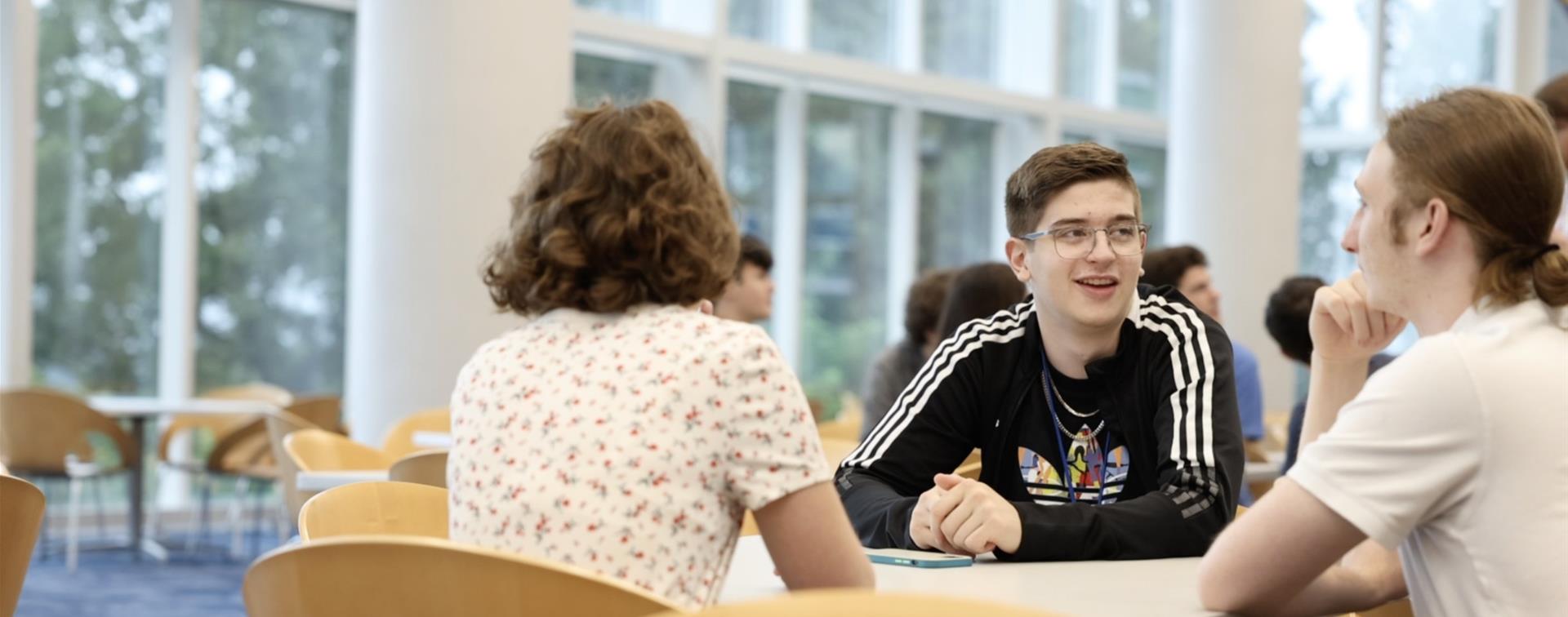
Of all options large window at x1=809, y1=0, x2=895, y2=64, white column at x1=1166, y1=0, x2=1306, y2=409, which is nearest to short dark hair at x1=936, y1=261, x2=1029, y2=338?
white column at x1=1166, y1=0, x2=1306, y2=409

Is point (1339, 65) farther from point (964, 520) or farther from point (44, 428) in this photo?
point (964, 520)

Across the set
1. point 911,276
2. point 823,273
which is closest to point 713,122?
point 823,273

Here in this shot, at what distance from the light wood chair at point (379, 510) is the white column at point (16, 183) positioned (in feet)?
18.7

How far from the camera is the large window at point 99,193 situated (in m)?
7.40

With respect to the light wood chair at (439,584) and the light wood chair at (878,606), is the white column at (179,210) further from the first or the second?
the light wood chair at (878,606)

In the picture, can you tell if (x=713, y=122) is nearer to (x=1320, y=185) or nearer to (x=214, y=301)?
(x=214, y=301)

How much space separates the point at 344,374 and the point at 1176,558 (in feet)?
22.7

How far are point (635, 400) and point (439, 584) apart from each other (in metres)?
0.27

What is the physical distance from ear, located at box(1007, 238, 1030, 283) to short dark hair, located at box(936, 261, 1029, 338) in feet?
3.67

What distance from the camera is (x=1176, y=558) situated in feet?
6.93

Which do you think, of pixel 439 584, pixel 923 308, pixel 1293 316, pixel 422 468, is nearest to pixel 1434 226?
pixel 439 584

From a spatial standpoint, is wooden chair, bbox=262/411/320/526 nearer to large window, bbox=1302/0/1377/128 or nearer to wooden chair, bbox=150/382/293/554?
wooden chair, bbox=150/382/293/554

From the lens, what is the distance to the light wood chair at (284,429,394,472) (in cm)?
373

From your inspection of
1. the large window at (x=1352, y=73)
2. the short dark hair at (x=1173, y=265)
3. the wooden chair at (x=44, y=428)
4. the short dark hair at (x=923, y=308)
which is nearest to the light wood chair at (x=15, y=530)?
the short dark hair at (x=923, y=308)
